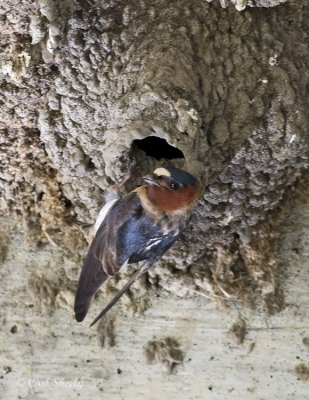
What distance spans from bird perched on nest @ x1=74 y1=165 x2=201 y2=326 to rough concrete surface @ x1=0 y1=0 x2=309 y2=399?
4.1 inches

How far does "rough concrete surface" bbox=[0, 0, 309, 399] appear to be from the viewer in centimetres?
327

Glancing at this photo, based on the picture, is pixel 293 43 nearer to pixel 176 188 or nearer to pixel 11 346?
pixel 176 188

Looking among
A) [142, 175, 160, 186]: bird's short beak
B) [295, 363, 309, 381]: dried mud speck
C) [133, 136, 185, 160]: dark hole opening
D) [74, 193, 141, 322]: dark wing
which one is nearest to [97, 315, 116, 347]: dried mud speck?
[74, 193, 141, 322]: dark wing

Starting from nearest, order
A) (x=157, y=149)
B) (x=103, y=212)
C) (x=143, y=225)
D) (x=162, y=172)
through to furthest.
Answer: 1. (x=162, y=172)
2. (x=143, y=225)
3. (x=157, y=149)
4. (x=103, y=212)

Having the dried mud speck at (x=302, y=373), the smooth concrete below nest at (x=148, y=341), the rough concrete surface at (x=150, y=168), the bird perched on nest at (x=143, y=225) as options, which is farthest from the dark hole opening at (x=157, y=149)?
the dried mud speck at (x=302, y=373)

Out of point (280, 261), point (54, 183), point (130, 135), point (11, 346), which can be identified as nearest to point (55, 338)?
point (11, 346)

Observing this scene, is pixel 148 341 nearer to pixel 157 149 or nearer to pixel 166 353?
pixel 166 353

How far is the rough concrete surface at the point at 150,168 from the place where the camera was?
327cm

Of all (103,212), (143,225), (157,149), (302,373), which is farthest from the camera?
(302,373)

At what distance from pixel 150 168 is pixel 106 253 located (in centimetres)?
36

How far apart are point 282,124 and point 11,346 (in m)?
1.61

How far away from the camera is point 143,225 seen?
3.17 meters

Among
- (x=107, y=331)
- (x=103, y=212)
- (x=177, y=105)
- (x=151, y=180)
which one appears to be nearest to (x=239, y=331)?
(x=107, y=331)

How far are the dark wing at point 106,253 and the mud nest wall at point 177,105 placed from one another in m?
0.13
